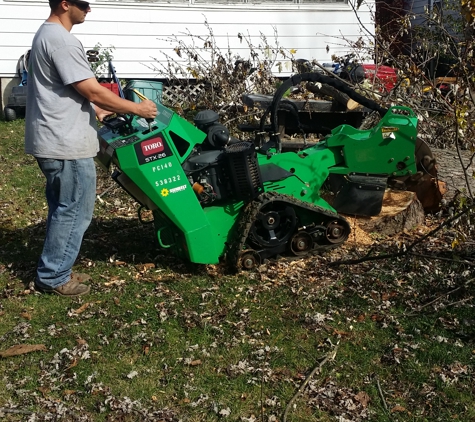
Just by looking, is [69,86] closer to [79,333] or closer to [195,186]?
[195,186]

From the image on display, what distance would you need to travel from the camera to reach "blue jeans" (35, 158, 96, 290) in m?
4.70

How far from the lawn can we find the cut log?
0.35 m

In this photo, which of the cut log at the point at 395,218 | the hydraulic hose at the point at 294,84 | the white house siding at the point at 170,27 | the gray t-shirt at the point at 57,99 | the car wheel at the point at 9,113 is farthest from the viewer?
the car wheel at the point at 9,113

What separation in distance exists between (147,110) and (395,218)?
291cm

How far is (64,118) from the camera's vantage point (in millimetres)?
4590

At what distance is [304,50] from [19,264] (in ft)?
27.4

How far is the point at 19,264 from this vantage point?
5656 mm

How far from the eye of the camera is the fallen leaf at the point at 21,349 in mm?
4176

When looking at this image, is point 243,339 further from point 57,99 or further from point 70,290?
point 57,99

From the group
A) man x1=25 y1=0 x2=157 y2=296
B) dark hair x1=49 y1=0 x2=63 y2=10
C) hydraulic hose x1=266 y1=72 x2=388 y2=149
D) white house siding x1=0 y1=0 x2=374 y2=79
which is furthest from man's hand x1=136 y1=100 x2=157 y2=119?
white house siding x1=0 y1=0 x2=374 y2=79

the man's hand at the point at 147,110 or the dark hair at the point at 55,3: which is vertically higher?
the dark hair at the point at 55,3

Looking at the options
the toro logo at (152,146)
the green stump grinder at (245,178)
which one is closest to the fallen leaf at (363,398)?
the green stump grinder at (245,178)

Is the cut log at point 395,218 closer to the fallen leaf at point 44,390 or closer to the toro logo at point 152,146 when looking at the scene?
the toro logo at point 152,146

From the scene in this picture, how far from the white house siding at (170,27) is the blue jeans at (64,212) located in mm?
7295
